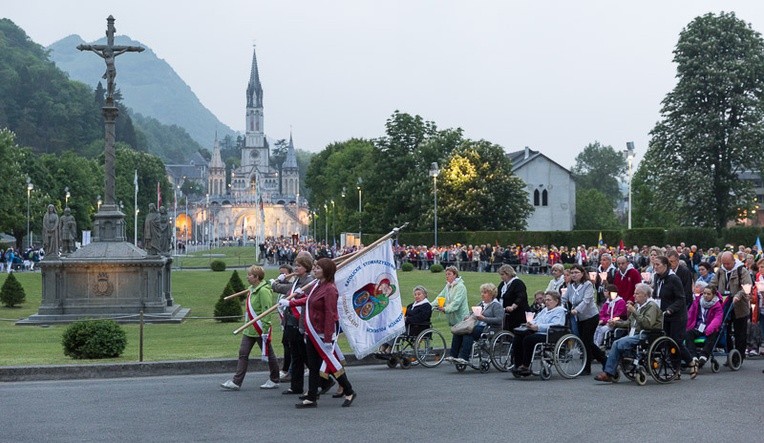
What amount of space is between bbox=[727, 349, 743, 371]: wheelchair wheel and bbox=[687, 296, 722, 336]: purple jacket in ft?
1.97

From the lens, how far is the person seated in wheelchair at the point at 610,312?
17.2 m

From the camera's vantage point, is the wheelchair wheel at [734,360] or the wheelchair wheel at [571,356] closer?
the wheelchair wheel at [571,356]

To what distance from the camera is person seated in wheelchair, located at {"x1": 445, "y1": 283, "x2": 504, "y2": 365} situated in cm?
1764

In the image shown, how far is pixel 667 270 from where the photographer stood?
16.6 meters

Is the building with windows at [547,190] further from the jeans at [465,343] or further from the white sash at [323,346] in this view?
the white sash at [323,346]

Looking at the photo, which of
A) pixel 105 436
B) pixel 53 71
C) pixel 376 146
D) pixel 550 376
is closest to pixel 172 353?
pixel 550 376

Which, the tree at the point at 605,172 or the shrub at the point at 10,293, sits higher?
the tree at the point at 605,172

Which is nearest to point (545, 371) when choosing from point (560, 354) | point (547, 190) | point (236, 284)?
point (560, 354)

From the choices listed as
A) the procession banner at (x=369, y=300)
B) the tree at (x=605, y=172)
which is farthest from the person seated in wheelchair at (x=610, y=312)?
the tree at (x=605, y=172)

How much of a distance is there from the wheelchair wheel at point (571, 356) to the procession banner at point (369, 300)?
2452 mm

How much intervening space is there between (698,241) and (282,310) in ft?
148

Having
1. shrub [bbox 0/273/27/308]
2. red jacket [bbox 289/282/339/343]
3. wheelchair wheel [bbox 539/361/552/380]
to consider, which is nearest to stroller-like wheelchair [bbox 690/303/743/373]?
wheelchair wheel [bbox 539/361/552/380]

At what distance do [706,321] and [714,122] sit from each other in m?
43.5

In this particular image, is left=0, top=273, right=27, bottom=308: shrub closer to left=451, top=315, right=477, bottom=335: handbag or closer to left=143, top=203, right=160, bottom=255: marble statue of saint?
left=143, top=203, right=160, bottom=255: marble statue of saint
